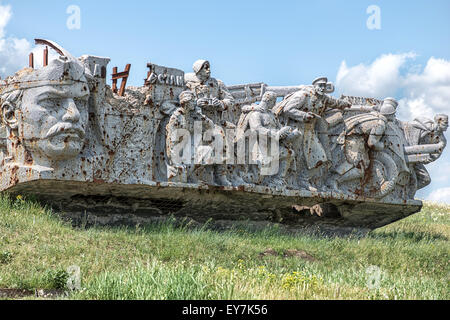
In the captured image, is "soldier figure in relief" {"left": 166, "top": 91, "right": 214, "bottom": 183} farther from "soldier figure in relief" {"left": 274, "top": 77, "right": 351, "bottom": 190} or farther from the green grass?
"soldier figure in relief" {"left": 274, "top": 77, "right": 351, "bottom": 190}

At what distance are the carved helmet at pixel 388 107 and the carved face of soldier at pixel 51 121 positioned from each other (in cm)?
607

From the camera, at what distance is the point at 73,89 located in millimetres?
10578

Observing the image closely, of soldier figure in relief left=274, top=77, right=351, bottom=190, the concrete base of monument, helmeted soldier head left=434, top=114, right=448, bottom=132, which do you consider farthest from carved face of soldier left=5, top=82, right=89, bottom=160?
helmeted soldier head left=434, top=114, right=448, bottom=132

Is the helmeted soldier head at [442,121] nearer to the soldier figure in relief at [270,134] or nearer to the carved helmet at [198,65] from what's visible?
the soldier figure in relief at [270,134]

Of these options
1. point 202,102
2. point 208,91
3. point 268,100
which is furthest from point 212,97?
point 268,100

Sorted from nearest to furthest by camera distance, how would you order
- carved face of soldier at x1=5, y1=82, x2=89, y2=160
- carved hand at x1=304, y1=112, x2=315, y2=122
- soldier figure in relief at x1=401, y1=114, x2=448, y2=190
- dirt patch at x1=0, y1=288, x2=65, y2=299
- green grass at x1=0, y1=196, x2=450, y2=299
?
green grass at x1=0, y1=196, x2=450, y2=299
dirt patch at x1=0, y1=288, x2=65, y2=299
carved face of soldier at x1=5, y1=82, x2=89, y2=160
carved hand at x1=304, y1=112, x2=315, y2=122
soldier figure in relief at x1=401, y1=114, x2=448, y2=190

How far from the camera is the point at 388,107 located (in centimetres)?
1419

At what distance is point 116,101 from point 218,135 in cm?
174

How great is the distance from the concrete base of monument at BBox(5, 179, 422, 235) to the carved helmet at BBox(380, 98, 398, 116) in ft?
5.47

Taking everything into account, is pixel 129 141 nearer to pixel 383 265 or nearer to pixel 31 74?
pixel 31 74

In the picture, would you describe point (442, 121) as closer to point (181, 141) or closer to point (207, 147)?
point (207, 147)

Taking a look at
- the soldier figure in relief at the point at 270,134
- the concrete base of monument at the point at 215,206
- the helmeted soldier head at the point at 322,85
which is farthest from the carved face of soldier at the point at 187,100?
the helmeted soldier head at the point at 322,85

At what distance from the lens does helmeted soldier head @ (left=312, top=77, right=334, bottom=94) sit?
13.3m
